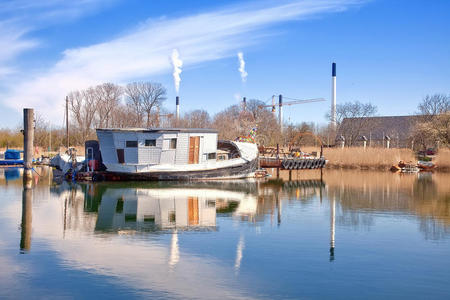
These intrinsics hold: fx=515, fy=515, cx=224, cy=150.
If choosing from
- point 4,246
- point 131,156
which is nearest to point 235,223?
point 4,246

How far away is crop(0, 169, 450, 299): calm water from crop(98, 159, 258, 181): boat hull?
27.7 feet

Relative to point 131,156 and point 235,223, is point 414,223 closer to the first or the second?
point 235,223

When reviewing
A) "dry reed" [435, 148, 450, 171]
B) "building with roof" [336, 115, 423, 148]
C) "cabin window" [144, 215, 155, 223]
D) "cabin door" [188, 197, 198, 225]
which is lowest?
"cabin window" [144, 215, 155, 223]

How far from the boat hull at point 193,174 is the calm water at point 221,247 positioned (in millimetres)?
8453

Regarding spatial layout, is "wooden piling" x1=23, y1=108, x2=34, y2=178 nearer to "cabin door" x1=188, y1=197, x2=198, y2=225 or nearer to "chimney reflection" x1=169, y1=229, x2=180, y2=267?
"cabin door" x1=188, y1=197, x2=198, y2=225

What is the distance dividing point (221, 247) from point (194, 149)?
2169cm

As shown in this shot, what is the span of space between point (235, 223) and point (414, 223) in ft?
20.9

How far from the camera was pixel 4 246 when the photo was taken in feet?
44.3

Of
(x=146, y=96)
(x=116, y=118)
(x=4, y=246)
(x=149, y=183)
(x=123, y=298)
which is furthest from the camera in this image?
(x=146, y=96)

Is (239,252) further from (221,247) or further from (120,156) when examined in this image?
(120,156)

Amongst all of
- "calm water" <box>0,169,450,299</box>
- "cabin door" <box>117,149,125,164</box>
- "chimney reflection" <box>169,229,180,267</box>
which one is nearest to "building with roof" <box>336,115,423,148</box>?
"cabin door" <box>117,149,125,164</box>

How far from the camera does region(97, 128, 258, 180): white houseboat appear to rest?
33469mm

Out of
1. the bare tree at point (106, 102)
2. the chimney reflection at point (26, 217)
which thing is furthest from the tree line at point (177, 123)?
the chimney reflection at point (26, 217)

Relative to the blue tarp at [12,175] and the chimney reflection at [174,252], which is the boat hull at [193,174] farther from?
the chimney reflection at [174,252]
